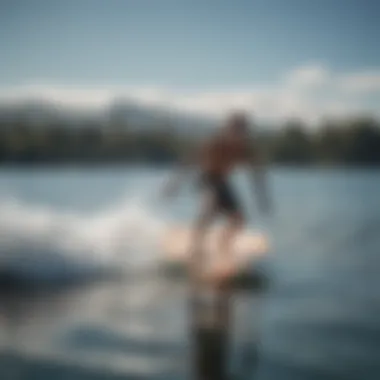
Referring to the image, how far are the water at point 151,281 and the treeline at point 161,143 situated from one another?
0.11ft

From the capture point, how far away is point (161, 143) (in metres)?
1.30

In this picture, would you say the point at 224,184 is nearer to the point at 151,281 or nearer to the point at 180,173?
the point at 180,173

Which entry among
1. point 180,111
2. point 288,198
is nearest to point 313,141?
point 288,198

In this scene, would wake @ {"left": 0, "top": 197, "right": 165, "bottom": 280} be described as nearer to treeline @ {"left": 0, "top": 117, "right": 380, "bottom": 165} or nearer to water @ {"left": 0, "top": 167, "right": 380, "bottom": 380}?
water @ {"left": 0, "top": 167, "right": 380, "bottom": 380}

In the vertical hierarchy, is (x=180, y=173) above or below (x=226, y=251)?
above

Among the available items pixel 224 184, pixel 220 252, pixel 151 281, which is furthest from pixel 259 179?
pixel 151 281

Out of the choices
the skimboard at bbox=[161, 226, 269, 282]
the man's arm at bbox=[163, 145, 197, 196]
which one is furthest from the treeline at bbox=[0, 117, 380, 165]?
the skimboard at bbox=[161, 226, 269, 282]

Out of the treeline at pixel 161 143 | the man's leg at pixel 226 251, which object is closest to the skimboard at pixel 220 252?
the man's leg at pixel 226 251

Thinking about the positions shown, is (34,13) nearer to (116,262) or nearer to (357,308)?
(116,262)

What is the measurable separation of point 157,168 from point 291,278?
1.23ft

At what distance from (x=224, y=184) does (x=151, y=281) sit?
0.86ft

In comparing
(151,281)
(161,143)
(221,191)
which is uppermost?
(161,143)

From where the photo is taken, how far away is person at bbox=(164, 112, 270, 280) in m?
1.28

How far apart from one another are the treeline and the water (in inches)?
1.3
